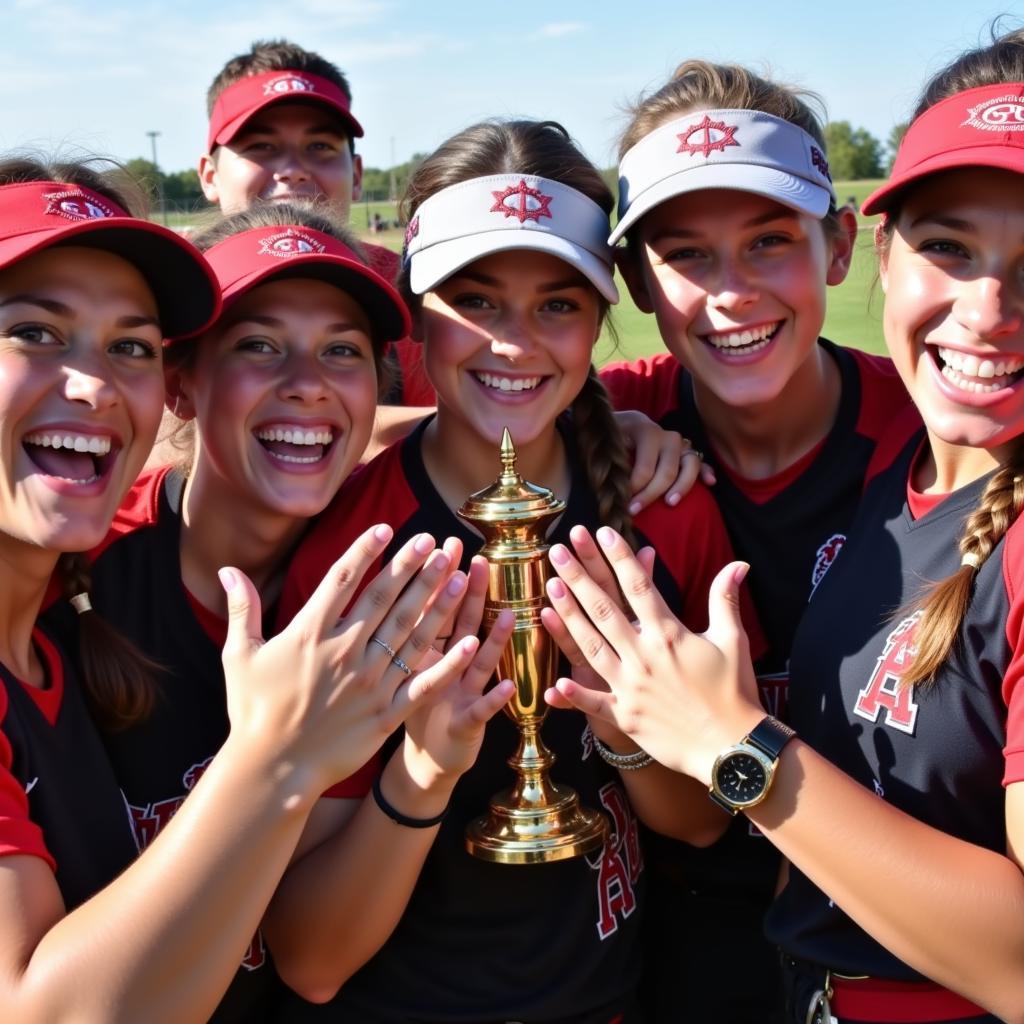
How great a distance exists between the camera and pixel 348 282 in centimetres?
290

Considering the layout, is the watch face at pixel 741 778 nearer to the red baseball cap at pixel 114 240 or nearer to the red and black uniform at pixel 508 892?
the red and black uniform at pixel 508 892

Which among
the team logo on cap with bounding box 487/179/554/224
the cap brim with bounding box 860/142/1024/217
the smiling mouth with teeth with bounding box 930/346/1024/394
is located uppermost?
the team logo on cap with bounding box 487/179/554/224

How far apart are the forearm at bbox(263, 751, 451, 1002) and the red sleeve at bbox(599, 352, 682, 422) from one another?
4.89 ft

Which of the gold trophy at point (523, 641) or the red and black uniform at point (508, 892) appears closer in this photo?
the gold trophy at point (523, 641)

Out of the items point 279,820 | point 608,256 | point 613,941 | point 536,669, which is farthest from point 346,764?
point 608,256

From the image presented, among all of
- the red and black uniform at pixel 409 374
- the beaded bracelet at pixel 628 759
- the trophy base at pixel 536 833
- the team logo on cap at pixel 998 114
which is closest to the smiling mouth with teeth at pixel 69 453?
the trophy base at pixel 536 833

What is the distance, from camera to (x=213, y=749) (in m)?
2.77

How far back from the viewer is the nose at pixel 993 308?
7.40ft

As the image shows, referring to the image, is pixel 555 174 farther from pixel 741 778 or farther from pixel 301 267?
pixel 741 778

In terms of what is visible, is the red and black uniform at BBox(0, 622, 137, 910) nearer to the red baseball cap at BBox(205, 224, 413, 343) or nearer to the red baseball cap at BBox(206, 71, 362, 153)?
the red baseball cap at BBox(205, 224, 413, 343)

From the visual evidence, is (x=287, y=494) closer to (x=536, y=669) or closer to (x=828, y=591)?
(x=536, y=669)

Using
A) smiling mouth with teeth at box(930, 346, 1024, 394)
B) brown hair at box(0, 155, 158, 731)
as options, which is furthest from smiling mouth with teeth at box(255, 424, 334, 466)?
smiling mouth with teeth at box(930, 346, 1024, 394)

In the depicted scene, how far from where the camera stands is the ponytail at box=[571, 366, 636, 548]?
2.82 m

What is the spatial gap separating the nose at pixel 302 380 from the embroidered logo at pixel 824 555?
1.31 metres
